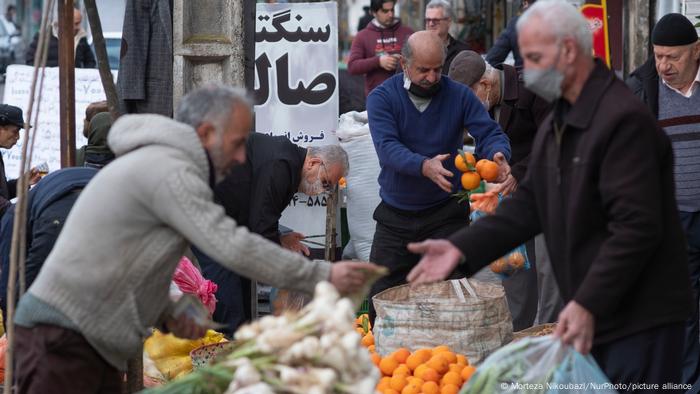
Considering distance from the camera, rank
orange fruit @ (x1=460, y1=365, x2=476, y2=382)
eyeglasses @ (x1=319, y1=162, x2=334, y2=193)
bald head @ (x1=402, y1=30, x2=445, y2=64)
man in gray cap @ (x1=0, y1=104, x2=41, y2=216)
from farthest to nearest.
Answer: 1. man in gray cap @ (x1=0, y1=104, x2=41, y2=216)
2. eyeglasses @ (x1=319, y1=162, x2=334, y2=193)
3. bald head @ (x1=402, y1=30, x2=445, y2=64)
4. orange fruit @ (x1=460, y1=365, x2=476, y2=382)

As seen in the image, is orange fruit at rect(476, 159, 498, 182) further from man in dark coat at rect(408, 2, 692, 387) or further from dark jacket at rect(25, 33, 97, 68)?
dark jacket at rect(25, 33, 97, 68)

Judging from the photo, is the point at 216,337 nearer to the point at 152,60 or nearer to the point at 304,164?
the point at 304,164

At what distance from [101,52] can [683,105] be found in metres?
3.02

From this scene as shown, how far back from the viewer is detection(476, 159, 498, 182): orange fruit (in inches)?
230

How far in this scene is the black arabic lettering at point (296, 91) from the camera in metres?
8.67

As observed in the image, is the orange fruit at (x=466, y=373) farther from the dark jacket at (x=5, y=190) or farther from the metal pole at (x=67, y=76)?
the dark jacket at (x=5, y=190)

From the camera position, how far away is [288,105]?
341 inches

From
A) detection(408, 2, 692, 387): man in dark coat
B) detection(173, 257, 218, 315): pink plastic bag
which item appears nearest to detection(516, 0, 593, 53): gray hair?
detection(408, 2, 692, 387): man in dark coat

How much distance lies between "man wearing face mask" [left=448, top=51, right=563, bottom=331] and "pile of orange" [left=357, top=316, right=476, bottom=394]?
5.51 ft

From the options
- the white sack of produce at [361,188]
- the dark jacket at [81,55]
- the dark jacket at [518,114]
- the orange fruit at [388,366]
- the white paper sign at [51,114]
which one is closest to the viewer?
the orange fruit at [388,366]

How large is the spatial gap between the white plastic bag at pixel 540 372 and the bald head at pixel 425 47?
2442 millimetres

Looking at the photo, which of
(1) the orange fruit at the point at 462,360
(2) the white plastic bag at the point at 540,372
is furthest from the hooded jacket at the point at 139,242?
(1) the orange fruit at the point at 462,360

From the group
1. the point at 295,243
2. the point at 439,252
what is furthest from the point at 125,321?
the point at 295,243

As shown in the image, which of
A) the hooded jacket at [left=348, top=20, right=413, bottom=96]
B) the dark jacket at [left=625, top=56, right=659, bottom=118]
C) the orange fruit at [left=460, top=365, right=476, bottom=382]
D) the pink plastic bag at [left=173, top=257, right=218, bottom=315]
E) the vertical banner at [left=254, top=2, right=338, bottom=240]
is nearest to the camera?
the orange fruit at [left=460, top=365, right=476, bottom=382]
